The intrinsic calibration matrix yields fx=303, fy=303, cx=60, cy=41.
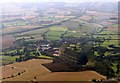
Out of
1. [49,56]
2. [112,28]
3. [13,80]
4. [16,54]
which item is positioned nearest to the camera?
[13,80]

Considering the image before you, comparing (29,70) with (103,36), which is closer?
(29,70)

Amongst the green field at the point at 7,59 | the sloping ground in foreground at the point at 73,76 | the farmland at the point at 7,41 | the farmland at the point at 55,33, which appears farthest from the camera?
the farmland at the point at 55,33

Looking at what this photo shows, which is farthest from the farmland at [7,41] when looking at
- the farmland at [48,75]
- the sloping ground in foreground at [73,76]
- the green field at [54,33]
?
the sloping ground in foreground at [73,76]

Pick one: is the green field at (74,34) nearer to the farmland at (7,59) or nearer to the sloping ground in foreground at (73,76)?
the farmland at (7,59)

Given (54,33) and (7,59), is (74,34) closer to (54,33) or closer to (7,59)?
(54,33)

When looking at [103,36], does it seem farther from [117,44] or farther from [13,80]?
[13,80]

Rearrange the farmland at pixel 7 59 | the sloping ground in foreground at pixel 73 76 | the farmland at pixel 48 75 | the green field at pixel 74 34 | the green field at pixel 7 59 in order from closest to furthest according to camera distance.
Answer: the sloping ground in foreground at pixel 73 76, the farmland at pixel 48 75, the farmland at pixel 7 59, the green field at pixel 7 59, the green field at pixel 74 34

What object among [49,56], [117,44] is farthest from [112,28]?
[49,56]

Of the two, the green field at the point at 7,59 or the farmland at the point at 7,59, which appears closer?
the farmland at the point at 7,59

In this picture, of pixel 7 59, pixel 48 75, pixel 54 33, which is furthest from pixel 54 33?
pixel 48 75

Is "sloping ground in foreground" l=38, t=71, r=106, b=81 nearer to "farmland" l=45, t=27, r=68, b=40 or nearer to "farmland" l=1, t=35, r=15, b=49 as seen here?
"farmland" l=1, t=35, r=15, b=49

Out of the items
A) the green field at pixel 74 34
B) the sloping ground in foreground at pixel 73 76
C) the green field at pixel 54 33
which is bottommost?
the sloping ground in foreground at pixel 73 76
